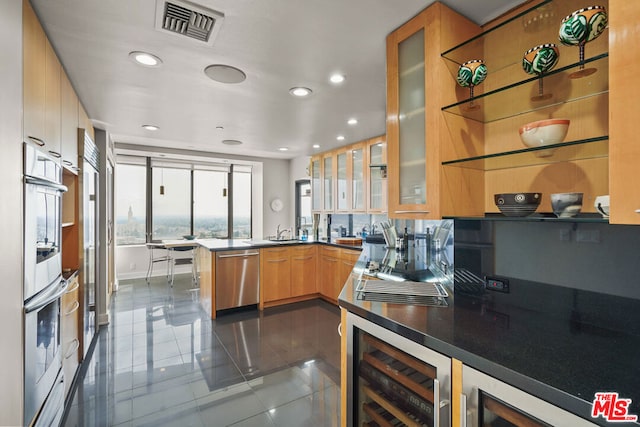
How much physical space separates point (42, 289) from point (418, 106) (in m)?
2.41

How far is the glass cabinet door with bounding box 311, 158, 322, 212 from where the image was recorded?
220 inches

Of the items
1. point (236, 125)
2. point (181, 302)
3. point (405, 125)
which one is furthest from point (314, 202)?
point (405, 125)

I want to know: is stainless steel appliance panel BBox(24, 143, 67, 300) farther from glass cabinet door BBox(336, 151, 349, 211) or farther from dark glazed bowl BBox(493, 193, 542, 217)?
glass cabinet door BBox(336, 151, 349, 211)

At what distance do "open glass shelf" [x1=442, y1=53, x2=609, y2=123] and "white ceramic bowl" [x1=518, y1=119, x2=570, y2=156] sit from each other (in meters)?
0.19

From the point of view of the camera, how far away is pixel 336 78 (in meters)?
2.43

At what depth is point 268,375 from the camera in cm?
246

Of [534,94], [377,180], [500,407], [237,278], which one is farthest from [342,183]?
[500,407]

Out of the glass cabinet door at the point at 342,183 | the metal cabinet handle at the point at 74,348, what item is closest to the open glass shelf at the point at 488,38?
the metal cabinet handle at the point at 74,348

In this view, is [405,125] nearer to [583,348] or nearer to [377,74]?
[377,74]

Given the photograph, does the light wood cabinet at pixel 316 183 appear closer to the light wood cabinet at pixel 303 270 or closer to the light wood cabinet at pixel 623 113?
the light wood cabinet at pixel 303 270

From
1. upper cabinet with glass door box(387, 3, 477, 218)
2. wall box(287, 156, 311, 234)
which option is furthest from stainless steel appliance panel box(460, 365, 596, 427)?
wall box(287, 156, 311, 234)

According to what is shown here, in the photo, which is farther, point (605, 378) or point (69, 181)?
point (69, 181)

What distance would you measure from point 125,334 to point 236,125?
9.17ft

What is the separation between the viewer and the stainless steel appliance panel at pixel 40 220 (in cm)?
147
